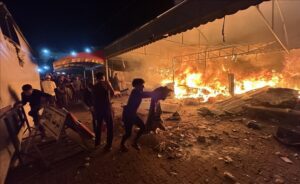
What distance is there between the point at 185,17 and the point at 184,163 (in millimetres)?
4466

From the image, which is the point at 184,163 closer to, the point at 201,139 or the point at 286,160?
the point at 201,139

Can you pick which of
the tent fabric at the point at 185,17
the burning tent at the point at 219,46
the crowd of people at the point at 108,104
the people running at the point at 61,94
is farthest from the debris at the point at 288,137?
the people running at the point at 61,94

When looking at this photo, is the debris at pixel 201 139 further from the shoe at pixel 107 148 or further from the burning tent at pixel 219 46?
the burning tent at pixel 219 46

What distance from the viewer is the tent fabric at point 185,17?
410 centimetres

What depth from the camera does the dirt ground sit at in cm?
345

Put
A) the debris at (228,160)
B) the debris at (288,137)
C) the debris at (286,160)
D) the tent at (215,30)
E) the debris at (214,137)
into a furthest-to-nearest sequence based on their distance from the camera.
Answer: the debris at (214,137) → the tent at (215,30) → the debris at (288,137) → the debris at (228,160) → the debris at (286,160)

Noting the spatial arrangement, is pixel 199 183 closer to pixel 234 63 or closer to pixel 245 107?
pixel 245 107

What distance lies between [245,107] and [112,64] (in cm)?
1318

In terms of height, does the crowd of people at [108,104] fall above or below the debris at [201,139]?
above

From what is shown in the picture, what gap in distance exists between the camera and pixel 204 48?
13773 millimetres

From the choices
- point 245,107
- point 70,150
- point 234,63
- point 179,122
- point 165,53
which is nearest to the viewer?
point 70,150

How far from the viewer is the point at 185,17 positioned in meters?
5.68

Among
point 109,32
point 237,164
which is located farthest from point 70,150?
point 109,32

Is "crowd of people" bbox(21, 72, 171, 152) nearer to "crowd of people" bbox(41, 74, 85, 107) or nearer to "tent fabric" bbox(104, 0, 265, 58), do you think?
"tent fabric" bbox(104, 0, 265, 58)
